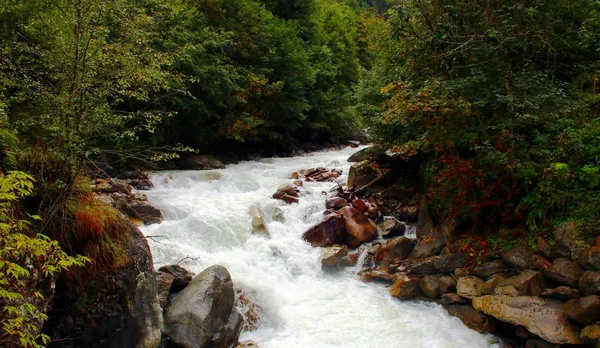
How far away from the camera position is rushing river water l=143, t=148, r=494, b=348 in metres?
6.68

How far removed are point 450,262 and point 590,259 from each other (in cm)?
243

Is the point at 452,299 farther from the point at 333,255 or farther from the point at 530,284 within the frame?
the point at 333,255

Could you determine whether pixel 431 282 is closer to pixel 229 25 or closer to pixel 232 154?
pixel 232 154

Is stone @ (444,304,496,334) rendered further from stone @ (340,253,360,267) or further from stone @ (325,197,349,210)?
stone @ (325,197,349,210)

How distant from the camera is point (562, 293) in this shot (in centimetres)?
601

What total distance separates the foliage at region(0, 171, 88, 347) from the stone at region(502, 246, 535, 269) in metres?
6.78

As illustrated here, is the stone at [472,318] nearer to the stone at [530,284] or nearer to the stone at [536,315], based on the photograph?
the stone at [536,315]

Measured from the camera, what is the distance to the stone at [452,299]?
712 centimetres

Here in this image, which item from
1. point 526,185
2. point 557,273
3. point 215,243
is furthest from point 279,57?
point 557,273

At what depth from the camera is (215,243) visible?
9062 mm

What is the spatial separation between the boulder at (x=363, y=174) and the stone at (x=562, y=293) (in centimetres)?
681

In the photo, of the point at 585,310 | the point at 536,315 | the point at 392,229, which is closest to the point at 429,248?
the point at 392,229

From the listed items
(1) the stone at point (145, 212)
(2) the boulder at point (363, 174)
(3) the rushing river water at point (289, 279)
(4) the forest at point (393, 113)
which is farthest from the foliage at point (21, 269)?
(2) the boulder at point (363, 174)

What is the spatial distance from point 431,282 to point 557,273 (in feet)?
7.31
